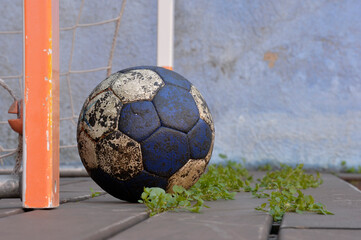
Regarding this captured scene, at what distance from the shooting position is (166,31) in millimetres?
3973

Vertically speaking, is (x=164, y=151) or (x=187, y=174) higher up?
(x=164, y=151)

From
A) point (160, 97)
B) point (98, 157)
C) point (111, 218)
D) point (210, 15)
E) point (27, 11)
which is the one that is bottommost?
point (111, 218)

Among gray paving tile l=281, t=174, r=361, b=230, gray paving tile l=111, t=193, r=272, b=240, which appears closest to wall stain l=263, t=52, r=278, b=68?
gray paving tile l=281, t=174, r=361, b=230

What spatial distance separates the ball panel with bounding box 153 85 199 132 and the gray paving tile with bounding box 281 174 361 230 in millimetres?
630

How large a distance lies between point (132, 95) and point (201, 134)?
367mm

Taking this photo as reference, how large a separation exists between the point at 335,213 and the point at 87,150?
3.63ft

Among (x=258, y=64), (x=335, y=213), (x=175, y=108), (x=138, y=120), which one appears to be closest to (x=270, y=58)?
(x=258, y=64)

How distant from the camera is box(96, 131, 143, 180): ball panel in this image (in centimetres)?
227

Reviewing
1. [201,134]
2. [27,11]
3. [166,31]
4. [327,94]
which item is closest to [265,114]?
[327,94]

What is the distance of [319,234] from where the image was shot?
1.60m

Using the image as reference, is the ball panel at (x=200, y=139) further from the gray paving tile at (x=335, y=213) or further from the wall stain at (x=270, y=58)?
the wall stain at (x=270, y=58)

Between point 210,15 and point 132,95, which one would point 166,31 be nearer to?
point 210,15

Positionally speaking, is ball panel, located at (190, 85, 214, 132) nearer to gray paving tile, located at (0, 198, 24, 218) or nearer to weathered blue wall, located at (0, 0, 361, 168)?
gray paving tile, located at (0, 198, 24, 218)

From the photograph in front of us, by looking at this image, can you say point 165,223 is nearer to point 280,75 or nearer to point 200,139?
point 200,139
